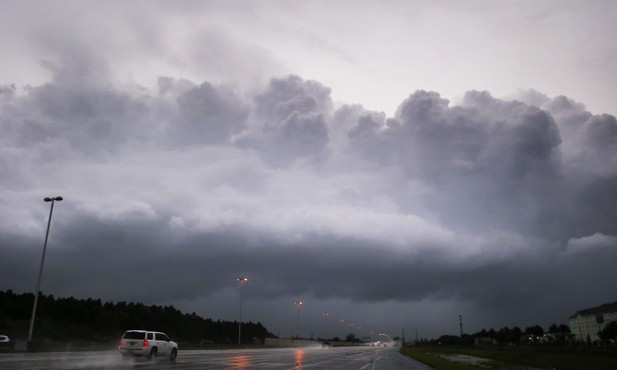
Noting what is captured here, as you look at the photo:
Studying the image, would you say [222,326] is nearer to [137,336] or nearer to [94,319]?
[94,319]

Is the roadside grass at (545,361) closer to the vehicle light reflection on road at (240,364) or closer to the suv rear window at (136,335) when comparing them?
the vehicle light reflection on road at (240,364)

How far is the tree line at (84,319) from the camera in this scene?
114 meters

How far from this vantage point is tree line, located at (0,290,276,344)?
374ft

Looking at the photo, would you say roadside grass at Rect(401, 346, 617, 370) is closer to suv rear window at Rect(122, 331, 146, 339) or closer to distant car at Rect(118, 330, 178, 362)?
distant car at Rect(118, 330, 178, 362)

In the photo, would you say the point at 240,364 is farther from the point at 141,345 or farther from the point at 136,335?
the point at 136,335

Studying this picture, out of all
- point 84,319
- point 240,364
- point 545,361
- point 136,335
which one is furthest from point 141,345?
point 84,319

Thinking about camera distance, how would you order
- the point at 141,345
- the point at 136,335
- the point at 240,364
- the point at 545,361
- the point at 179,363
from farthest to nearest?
the point at 545,361 → the point at 136,335 → the point at 141,345 → the point at 240,364 → the point at 179,363

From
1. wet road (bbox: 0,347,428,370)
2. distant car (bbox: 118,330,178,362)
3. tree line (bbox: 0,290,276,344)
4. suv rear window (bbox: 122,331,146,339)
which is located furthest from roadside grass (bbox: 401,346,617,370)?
tree line (bbox: 0,290,276,344)

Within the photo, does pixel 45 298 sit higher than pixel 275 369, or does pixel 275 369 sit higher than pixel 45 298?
pixel 45 298

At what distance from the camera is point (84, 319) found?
135 metres

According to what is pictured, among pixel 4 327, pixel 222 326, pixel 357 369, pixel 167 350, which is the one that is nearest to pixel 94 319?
pixel 4 327

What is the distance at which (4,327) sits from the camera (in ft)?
331

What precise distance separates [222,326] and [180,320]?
31.6 m

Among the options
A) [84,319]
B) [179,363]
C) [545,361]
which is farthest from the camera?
[84,319]
